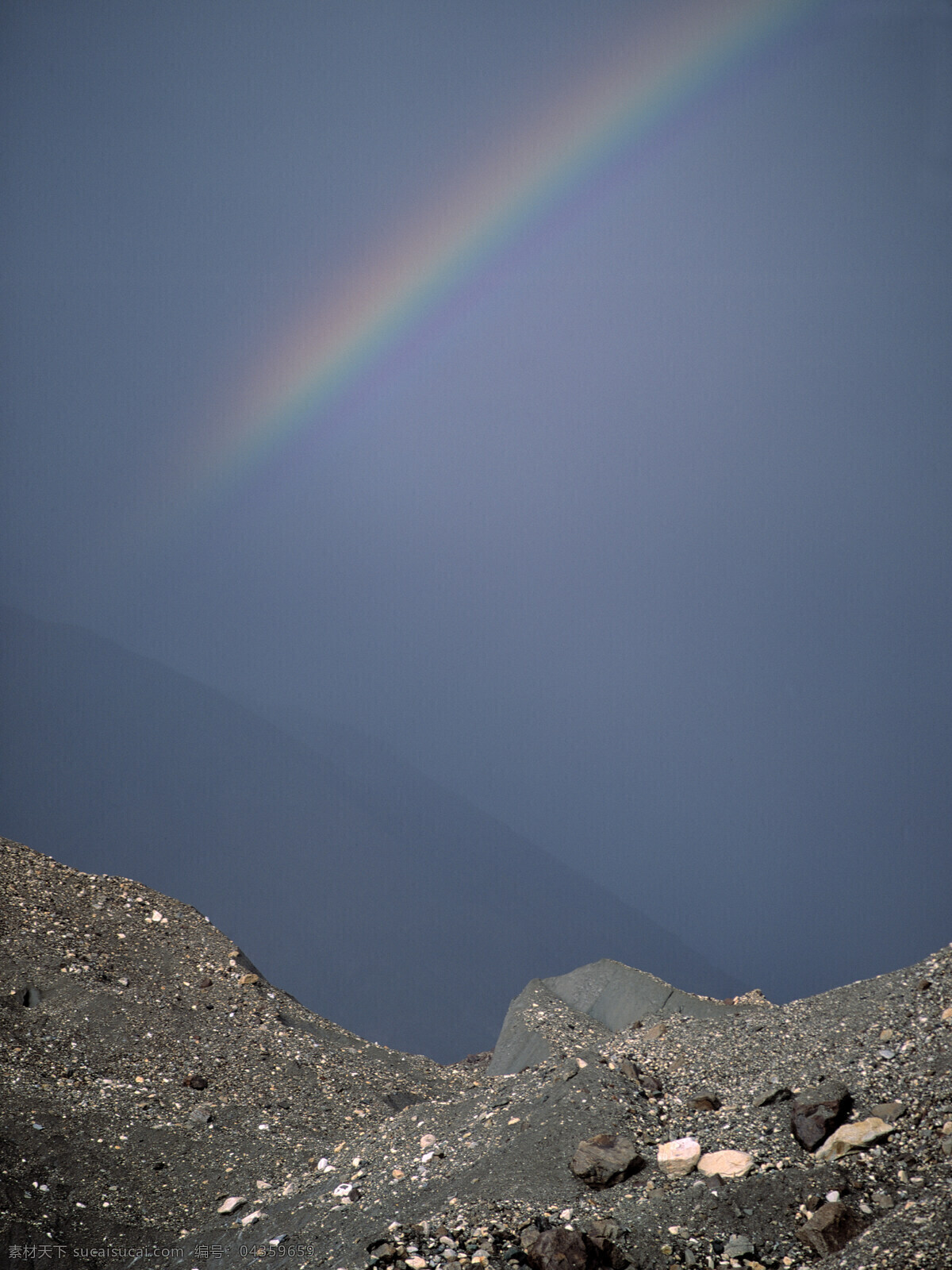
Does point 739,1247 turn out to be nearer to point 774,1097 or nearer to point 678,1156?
point 678,1156

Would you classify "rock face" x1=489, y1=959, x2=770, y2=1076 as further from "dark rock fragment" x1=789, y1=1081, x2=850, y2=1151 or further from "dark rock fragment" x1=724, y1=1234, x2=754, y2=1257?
"dark rock fragment" x1=724, y1=1234, x2=754, y2=1257

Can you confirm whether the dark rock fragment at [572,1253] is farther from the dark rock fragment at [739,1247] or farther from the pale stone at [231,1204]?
the pale stone at [231,1204]

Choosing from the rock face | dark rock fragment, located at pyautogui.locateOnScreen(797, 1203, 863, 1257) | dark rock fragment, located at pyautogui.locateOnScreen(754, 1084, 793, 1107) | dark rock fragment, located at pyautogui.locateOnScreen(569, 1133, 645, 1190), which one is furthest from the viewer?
the rock face

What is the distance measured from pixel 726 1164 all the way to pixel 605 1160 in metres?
0.75

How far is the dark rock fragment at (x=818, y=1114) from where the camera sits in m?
4.82

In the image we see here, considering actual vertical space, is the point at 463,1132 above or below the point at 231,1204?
above

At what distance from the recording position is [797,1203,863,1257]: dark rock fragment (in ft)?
13.1

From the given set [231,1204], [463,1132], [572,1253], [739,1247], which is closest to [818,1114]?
[739,1247]

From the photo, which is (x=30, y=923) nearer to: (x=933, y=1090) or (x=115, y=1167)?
(x=115, y=1167)

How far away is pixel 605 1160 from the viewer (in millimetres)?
5008

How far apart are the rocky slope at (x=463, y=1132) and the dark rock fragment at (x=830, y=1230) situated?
12mm

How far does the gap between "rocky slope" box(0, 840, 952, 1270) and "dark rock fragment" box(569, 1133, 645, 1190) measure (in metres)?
0.01

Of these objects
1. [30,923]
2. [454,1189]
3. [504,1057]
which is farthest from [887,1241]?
[30,923]

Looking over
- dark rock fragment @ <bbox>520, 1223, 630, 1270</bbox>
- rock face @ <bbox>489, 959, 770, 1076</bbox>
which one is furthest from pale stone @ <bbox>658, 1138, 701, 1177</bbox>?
rock face @ <bbox>489, 959, 770, 1076</bbox>
